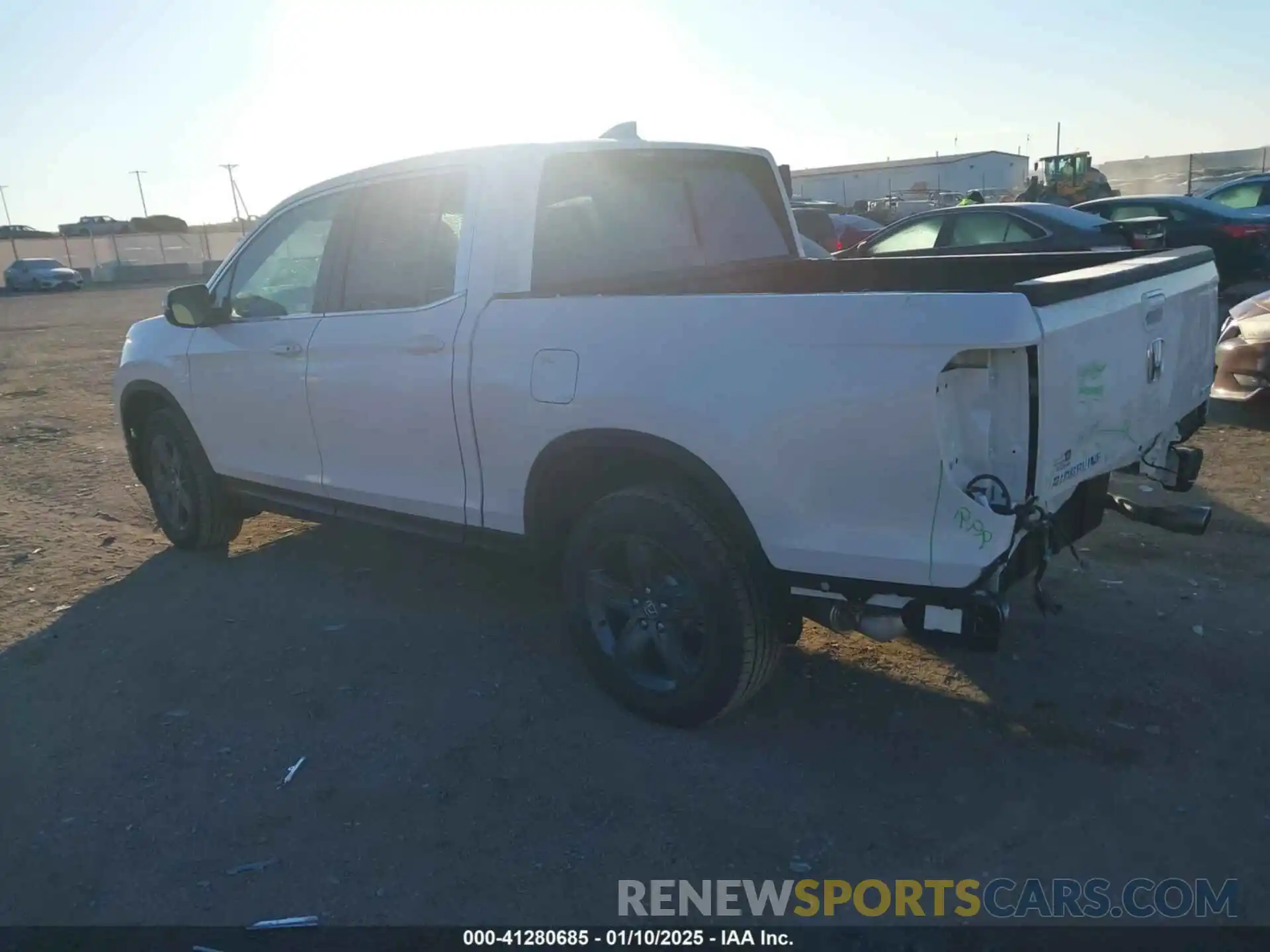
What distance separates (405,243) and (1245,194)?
16.4 meters

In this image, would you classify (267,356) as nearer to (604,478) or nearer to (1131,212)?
(604,478)

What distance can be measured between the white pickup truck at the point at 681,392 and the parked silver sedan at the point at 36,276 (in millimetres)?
45827

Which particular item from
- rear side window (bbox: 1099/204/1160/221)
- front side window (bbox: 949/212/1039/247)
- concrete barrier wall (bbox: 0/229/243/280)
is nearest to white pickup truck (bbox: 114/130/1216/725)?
front side window (bbox: 949/212/1039/247)

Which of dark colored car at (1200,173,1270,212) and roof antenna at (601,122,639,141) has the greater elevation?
roof antenna at (601,122,639,141)

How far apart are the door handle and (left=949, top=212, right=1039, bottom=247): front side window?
7949 millimetres

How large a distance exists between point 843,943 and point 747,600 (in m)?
1.04

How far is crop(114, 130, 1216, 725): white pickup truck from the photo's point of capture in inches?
110

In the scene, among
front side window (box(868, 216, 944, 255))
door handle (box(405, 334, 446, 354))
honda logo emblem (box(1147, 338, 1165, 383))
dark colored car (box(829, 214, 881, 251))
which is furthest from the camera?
dark colored car (box(829, 214, 881, 251))

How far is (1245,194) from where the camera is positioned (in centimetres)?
1631

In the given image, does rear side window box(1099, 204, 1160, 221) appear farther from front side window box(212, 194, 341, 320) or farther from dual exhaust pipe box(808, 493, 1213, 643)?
front side window box(212, 194, 341, 320)

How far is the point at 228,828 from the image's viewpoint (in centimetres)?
327

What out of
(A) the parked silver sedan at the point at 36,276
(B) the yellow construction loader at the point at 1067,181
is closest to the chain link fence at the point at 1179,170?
(B) the yellow construction loader at the point at 1067,181

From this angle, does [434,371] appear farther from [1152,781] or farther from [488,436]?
[1152,781]

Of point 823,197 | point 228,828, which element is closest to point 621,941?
point 228,828
